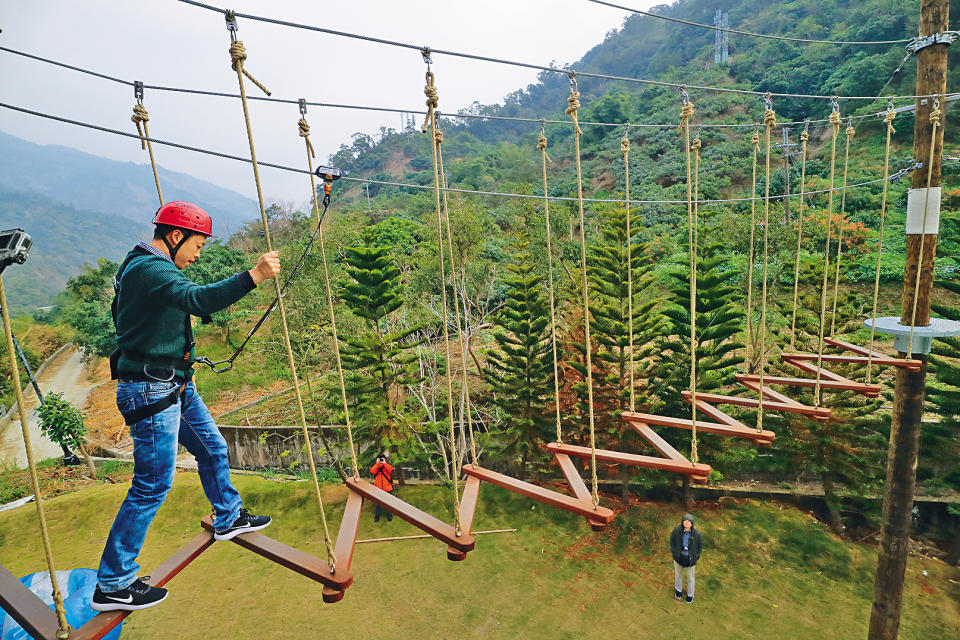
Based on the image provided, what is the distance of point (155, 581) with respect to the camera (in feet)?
6.07

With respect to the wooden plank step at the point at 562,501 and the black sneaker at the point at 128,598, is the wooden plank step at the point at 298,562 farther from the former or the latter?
the wooden plank step at the point at 562,501

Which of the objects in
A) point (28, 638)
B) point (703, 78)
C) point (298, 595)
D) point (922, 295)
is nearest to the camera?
point (28, 638)

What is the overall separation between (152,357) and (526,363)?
7.36 m

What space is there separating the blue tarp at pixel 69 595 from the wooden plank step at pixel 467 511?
2.85 m

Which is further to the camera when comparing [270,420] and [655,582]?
[270,420]

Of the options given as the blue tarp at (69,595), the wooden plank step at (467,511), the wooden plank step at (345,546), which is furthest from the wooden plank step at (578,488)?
the blue tarp at (69,595)

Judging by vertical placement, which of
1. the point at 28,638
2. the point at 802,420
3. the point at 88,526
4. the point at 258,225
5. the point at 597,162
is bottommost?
the point at 88,526

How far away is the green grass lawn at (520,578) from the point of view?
580 cm

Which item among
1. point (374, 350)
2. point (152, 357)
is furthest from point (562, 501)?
point (374, 350)

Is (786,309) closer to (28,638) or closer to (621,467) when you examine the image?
(621,467)

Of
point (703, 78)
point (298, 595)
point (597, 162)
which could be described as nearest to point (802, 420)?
point (298, 595)

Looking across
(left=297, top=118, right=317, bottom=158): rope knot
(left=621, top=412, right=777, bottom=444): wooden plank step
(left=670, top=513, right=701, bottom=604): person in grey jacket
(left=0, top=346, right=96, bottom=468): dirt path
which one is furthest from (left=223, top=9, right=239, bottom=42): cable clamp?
(left=0, top=346, right=96, bottom=468): dirt path

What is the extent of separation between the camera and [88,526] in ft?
24.5

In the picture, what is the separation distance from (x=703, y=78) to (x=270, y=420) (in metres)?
34.7
